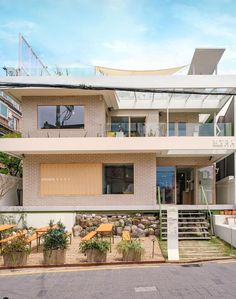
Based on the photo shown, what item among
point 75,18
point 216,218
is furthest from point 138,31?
point 216,218

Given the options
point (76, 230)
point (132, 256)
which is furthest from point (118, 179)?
point (132, 256)

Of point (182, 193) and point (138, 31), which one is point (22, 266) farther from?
point (182, 193)

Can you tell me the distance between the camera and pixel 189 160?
2716cm

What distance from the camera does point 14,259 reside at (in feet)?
49.2

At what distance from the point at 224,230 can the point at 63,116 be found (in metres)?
10.00

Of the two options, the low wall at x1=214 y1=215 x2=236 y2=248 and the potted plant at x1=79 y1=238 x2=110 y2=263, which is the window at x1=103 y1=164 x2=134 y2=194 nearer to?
the low wall at x1=214 y1=215 x2=236 y2=248

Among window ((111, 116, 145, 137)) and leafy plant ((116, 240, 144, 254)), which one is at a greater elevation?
window ((111, 116, 145, 137))

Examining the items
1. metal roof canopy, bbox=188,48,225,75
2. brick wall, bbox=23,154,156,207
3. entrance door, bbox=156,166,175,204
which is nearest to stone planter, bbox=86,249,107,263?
→ brick wall, bbox=23,154,156,207

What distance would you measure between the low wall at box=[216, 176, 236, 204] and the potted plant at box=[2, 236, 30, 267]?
11.8 metres

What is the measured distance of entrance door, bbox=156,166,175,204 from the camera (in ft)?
87.9

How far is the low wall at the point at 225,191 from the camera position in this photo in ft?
77.9

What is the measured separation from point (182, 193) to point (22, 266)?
1613cm

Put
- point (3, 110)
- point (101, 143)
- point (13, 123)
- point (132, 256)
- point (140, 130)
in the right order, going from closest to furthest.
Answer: point (132, 256) < point (101, 143) < point (140, 130) < point (3, 110) < point (13, 123)

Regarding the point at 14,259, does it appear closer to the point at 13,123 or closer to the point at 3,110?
the point at 3,110
